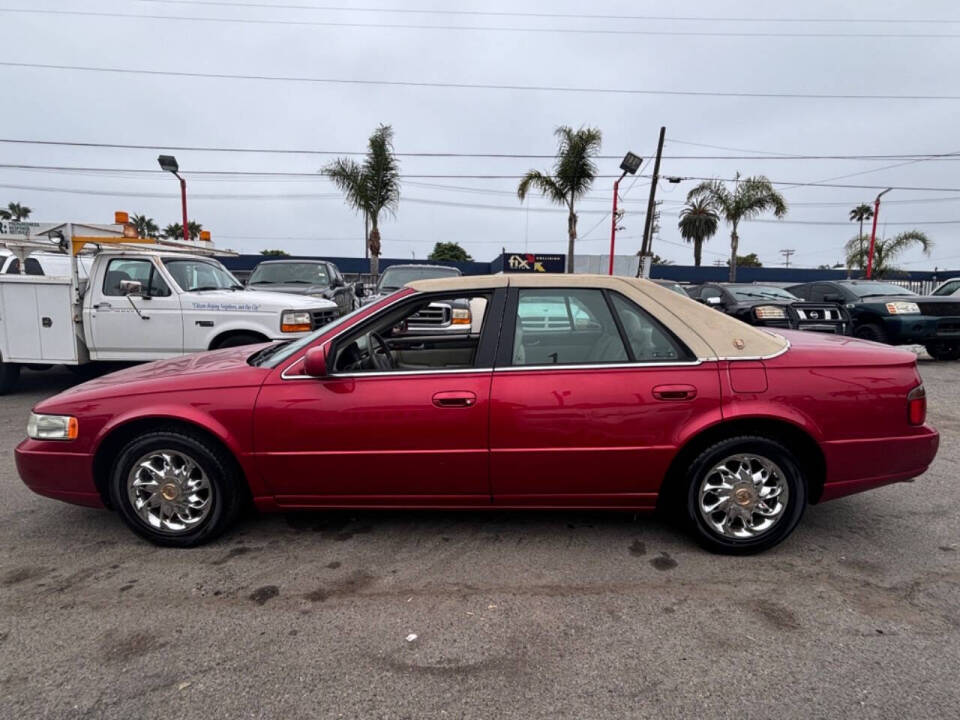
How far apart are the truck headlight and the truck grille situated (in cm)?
1000

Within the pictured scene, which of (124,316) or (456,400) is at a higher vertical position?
(124,316)

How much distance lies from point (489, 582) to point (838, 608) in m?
1.68


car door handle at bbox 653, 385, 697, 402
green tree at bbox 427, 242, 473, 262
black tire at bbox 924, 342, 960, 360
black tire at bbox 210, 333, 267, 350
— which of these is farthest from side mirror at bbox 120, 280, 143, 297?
green tree at bbox 427, 242, 473, 262

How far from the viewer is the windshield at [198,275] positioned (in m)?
6.82

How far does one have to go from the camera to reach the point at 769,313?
733 cm

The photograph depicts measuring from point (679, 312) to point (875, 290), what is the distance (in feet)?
32.8

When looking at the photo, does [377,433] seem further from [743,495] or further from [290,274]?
[290,274]

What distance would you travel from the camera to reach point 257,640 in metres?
2.39

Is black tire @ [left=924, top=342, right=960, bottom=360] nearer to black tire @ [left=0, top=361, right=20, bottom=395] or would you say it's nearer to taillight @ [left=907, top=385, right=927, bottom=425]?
taillight @ [left=907, top=385, right=927, bottom=425]

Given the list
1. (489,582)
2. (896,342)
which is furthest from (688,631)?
(896,342)

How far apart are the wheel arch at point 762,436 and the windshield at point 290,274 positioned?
27.2 feet

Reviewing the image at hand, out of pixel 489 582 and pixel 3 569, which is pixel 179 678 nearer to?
pixel 489 582

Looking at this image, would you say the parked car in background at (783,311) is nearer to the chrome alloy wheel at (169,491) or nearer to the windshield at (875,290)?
the windshield at (875,290)

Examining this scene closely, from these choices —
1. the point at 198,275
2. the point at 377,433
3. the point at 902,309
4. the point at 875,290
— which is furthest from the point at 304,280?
the point at 875,290
